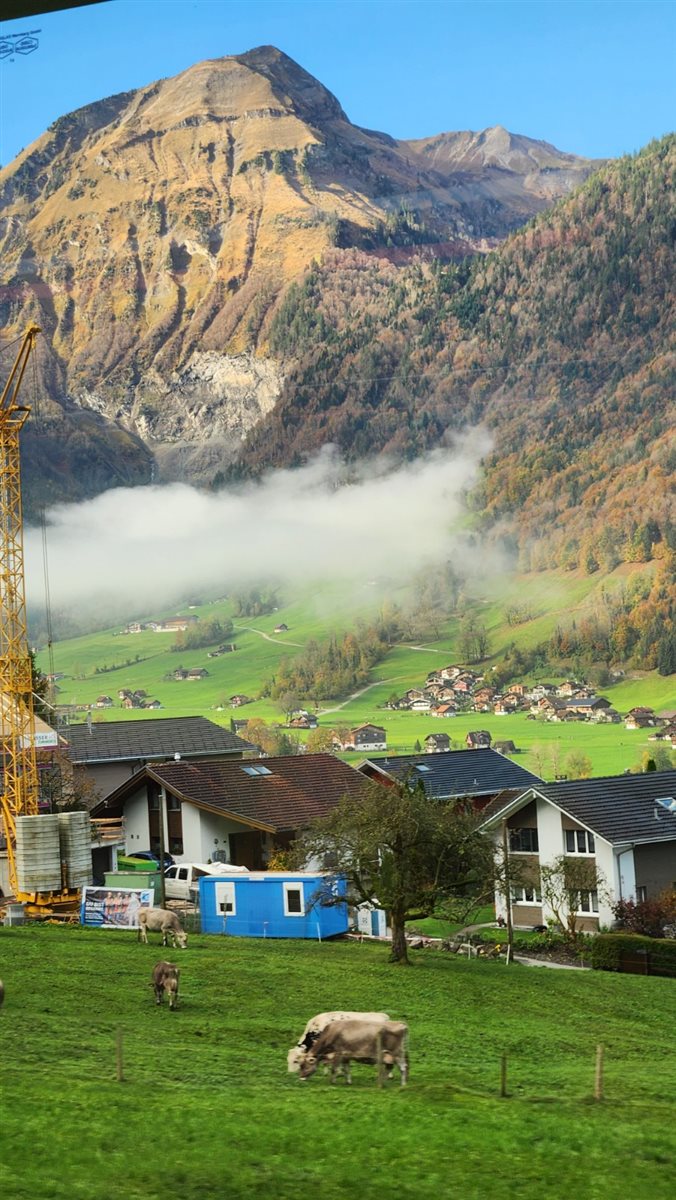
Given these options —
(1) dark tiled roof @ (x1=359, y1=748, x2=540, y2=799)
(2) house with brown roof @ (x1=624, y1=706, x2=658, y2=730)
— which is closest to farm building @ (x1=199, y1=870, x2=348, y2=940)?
(1) dark tiled roof @ (x1=359, y1=748, x2=540, y2=799)

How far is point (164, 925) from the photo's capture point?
30109 mm

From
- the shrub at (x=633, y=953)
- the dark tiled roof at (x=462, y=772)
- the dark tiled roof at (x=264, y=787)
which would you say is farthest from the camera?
Answer: the dark tiled roof at (x=462, y=772)

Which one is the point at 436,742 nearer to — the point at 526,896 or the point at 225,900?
the point at 526,896

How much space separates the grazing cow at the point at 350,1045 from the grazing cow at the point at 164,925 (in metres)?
14.7

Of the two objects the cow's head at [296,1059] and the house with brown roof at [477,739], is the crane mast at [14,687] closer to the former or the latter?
the cow's head at [296,1059]

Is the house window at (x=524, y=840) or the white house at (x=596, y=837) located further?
the house window at (x=524, y=840)

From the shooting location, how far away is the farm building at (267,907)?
3519 centimetres

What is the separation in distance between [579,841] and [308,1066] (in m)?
27.4

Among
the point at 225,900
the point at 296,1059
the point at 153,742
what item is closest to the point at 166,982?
the point at 296,1059

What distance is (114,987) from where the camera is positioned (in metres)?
23.7

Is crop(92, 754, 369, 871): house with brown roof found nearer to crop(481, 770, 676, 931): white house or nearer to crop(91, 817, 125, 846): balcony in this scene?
crop(91, 817, 125, 846): balcony

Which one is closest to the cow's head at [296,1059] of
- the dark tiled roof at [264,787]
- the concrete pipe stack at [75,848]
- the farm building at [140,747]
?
the concrete pipe stack at [75,848]

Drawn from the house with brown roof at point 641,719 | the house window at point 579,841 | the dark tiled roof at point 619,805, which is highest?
the house with brown roof at point 641,719

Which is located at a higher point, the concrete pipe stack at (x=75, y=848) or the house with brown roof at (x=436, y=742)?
the house with brown roof at (x=436, y=742)
